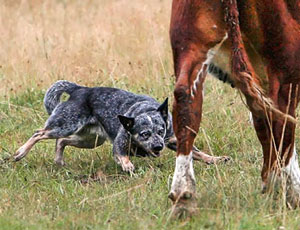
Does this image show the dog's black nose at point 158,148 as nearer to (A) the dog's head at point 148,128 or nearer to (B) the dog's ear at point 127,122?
(A) the dog's head at point 148,128

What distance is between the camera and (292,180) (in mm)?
5387

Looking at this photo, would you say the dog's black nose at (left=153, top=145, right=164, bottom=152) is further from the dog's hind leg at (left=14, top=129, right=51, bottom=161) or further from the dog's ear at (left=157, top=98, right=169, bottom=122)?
the dog's hind leg at (left=14, top=129, right=51, bottom=161)

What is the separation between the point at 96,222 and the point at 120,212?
30cm

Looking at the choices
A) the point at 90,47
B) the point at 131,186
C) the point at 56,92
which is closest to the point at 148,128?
the point at 131,186

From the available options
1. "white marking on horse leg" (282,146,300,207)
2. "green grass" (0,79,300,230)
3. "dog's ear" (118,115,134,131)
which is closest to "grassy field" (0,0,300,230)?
"green grass" (0,79,300,230)

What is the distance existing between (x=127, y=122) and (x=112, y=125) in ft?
1.42

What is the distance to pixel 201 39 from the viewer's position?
5.03m

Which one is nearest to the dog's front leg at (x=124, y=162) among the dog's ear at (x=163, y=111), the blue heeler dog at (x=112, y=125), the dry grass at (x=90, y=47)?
the blue heeler dog at (x=112, y=125)

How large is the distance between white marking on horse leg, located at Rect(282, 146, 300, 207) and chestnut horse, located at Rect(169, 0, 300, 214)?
0.53ft

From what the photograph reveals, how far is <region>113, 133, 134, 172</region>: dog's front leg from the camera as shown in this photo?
7441mm

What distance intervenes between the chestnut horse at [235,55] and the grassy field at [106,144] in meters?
0.44

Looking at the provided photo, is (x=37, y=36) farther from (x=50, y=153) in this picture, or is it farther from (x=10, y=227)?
(x=10, y=227)

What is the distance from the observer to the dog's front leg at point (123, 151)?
7441 mm

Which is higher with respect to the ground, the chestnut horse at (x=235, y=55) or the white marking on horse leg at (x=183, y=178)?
the chestnut horse at (x=235, y=55)
